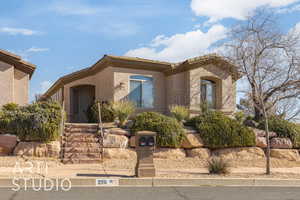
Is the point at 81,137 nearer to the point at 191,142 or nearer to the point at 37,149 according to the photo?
the point at 37,149

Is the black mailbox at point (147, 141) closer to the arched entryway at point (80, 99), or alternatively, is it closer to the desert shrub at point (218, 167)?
the desert shrub at point (218, 167)

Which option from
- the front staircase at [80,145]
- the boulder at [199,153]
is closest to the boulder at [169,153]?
the boulder at [199,153]

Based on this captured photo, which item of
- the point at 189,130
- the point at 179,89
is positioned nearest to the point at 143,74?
the point at 179,89

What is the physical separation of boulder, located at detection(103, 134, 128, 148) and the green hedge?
1941 mm

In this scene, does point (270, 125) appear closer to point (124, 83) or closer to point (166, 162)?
point (166, 162)

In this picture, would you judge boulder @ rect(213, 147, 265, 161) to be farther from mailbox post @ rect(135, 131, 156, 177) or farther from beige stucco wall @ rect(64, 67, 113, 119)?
beige stucco wall @ rect(64, 67, 113, 119)

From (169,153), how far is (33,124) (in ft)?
18.0

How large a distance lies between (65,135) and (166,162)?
174 inches

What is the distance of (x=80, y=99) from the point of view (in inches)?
955

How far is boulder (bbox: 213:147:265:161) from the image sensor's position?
49.6 feet

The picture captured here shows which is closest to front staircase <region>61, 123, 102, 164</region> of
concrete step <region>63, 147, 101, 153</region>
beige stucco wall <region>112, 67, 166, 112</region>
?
concrete step <region>63, 147, 101, 153</region>

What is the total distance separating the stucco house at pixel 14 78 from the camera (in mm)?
18062

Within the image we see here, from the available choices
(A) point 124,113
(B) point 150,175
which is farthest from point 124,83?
(B) point 150,175

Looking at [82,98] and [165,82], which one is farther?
[82,98]
